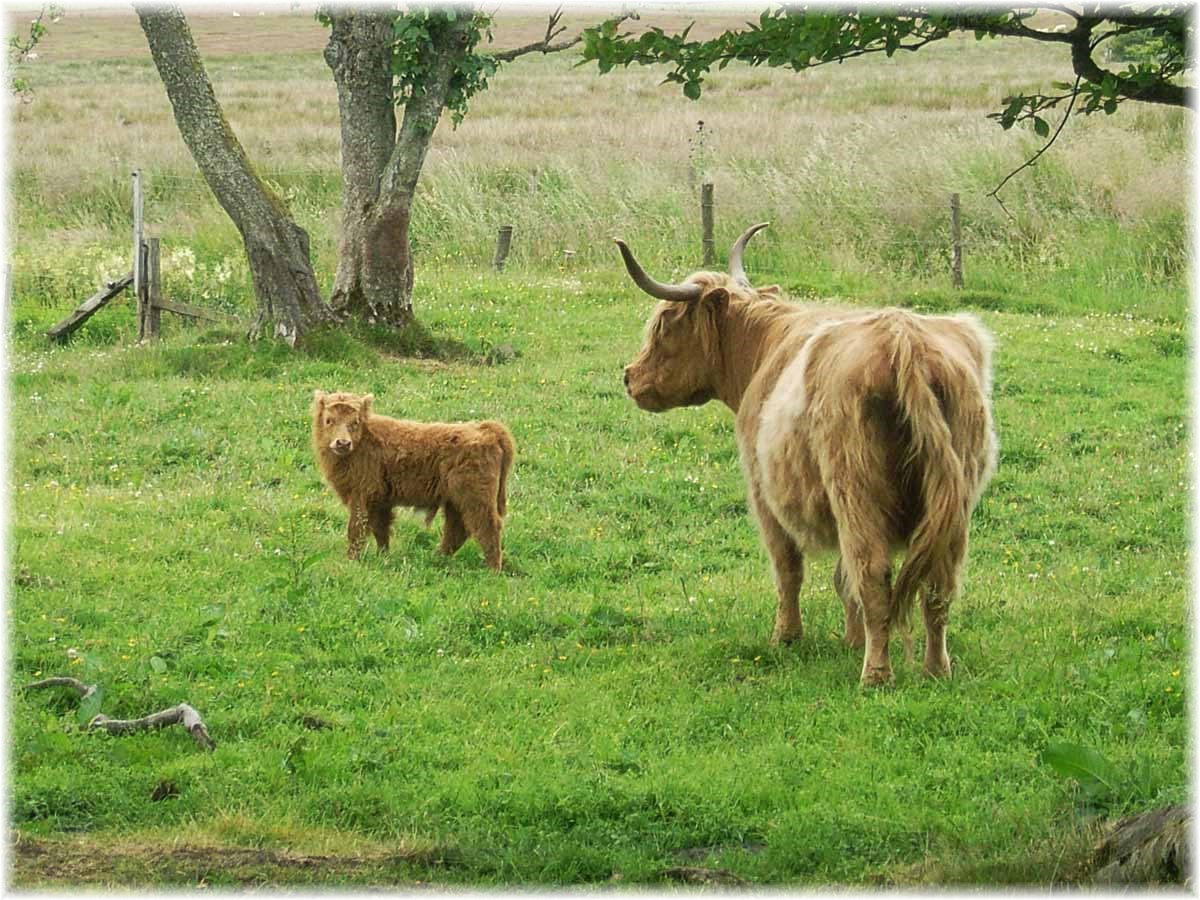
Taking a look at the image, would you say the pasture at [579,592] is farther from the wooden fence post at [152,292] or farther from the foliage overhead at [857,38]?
the foliage overhead at [857,38]

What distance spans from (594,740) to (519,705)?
0.64 meters

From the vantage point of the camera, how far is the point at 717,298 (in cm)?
923

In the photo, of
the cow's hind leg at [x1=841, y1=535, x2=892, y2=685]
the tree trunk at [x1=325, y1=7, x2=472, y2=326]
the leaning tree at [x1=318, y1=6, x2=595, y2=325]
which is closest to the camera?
the cow's hind leg at [x1=841, y1=535, x2=892, y2=685]

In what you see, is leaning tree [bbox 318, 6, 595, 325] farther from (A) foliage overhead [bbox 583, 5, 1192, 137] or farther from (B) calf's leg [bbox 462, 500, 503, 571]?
(A) foliage overhead [bbox 583, 5, 1192, 137]

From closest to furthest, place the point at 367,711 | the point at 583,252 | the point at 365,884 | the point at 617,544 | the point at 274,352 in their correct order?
the point at 365,884 < the point at 367,711 < the point at 617,544 < the point at 274,352 < the point at 583,252

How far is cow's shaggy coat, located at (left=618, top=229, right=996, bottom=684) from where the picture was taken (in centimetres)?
714

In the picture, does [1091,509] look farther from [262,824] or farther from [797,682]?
[262,824]

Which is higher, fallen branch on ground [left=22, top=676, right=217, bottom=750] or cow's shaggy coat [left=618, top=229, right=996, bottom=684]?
cow's shaggy coat [left=618, top=229, right=996, bottom=684]

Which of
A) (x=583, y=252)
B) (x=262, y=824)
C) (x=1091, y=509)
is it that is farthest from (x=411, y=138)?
(x=262, y=824)

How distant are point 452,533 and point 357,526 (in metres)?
0.64

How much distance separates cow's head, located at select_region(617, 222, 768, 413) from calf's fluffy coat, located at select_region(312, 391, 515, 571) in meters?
1.18

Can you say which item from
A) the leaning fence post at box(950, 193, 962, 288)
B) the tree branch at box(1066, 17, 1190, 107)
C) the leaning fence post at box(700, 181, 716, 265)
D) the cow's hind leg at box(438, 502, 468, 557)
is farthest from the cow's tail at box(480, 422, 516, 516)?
the leaning fence post at box(700, 181, 716, 265)

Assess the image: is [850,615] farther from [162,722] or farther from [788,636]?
[162,722]

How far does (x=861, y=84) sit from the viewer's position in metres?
44.9
